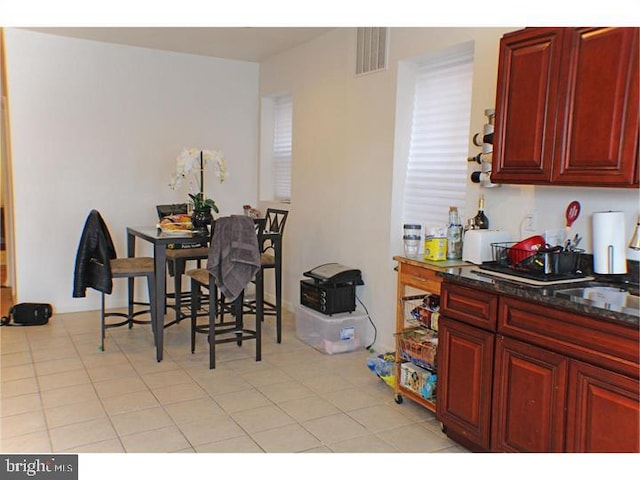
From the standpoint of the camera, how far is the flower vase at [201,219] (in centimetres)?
429

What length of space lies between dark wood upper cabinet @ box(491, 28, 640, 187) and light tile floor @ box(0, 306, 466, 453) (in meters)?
1.48

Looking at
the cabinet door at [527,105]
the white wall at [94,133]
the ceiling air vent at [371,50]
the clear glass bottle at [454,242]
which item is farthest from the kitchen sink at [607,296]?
the white wall at [94,133]

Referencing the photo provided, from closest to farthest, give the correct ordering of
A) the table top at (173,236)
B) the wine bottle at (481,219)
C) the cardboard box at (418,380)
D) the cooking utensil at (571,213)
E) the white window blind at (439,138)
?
the cooking utensil at (571,213)
the cardboard box at (418,380)
the wine bottle at (481,219)
the white window blind at (439,138)
the table top at (173,236)

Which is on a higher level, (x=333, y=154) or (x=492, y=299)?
(x=333, y=154)

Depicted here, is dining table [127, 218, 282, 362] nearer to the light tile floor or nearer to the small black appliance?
the light tile floor

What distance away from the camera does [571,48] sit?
245 cm

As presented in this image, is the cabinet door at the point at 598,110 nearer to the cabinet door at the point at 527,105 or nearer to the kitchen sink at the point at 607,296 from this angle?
the cabinet door at the point at 527,105

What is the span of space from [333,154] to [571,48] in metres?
2.61

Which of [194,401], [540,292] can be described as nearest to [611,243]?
[540,292]

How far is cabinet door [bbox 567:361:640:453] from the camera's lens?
1.95 m

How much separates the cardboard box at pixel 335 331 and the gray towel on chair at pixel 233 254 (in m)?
0.77

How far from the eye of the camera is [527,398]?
2344 millimetres
